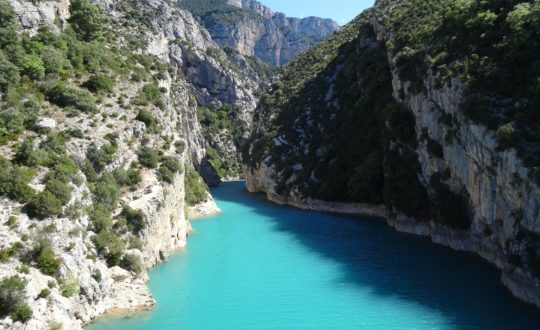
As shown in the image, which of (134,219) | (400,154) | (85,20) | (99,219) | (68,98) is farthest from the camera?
(85,20)

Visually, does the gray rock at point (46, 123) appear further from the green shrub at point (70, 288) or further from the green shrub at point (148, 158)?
the green shrub at point (70, 288)

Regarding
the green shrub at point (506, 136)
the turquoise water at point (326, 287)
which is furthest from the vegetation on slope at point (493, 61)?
the turquoise water at point (326, 287)

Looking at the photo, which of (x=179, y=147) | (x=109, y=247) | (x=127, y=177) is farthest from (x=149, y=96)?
(x=109, y=247)

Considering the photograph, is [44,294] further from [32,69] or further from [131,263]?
[32,69]

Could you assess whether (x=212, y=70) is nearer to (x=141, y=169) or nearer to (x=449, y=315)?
(x=141, y=169)

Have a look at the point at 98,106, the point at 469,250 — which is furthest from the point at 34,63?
the point at 469,250

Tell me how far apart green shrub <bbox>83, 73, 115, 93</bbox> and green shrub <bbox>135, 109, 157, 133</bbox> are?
3.87 metres

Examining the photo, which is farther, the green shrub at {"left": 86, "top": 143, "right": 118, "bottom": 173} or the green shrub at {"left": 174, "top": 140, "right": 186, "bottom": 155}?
the green shrub at {"left": 174, "top": 140, "right": 186, "bottom": 155}

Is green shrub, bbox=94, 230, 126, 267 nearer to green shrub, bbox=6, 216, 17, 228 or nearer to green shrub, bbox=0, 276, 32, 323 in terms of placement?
green shrub, bbox=6, 216, 17, 228

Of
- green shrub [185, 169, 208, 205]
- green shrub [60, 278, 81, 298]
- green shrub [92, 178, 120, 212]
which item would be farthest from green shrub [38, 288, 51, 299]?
green shrub [185, 169, 208, 205]

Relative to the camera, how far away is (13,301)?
20.2 meters

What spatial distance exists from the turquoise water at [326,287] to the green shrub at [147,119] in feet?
38.0

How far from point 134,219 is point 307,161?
40.8 metres

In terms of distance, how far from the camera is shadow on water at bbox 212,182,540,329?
2609cm
